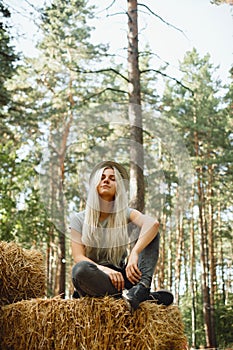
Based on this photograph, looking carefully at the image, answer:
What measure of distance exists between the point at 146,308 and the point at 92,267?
0.84 ft

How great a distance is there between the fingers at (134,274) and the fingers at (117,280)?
55 mm

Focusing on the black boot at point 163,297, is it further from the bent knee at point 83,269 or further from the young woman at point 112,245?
the bent knee at point 83,269

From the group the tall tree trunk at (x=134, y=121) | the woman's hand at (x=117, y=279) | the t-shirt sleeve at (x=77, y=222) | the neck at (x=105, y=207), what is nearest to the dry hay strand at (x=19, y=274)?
the t-shirt sleeve at (x=77, y=222)

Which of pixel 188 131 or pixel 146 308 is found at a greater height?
pixel 188 131

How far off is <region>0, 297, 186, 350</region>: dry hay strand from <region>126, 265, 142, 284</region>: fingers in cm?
10

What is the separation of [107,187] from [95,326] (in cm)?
62

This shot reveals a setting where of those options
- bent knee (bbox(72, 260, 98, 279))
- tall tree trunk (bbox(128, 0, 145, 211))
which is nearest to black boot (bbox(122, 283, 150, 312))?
bent knee (bbox(72, 260, 98, 279))

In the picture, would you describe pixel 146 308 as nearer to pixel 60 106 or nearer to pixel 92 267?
pixel 92 267

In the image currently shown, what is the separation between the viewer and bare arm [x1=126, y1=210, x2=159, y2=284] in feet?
6.11

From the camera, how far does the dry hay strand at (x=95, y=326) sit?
5.81 feet

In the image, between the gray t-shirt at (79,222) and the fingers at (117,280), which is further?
the gray t-shirt at (79,222)

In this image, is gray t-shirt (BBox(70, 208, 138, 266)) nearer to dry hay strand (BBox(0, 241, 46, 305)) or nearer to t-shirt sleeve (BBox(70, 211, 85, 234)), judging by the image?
t-shirt sleeve (BBox(70, 211, 85, 234))

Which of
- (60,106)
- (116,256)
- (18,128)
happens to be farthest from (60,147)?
(18,128)

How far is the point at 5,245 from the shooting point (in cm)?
→ 234
